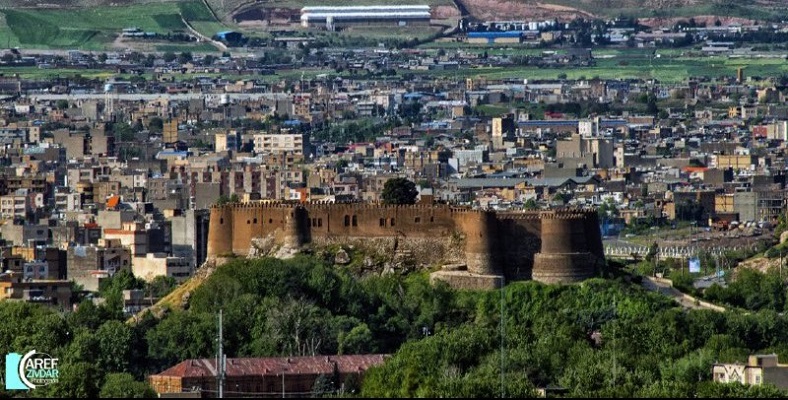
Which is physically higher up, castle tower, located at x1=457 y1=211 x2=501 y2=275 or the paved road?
castle tower, located at x1=457 y1=211 x2=501 y2=275

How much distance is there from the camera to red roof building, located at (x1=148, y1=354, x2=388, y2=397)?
171 feet

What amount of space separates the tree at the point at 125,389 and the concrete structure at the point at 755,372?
815 cm

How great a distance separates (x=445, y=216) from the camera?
219 feet

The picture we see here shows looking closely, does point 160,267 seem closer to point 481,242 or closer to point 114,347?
point 481,242

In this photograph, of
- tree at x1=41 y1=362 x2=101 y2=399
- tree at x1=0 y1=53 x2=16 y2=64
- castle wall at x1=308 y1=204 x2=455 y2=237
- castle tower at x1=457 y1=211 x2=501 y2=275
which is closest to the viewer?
tree at x1=41 y1=362 x2=101 y2=399

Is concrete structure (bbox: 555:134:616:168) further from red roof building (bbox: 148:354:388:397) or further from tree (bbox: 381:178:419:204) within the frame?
red roof building (bbox: 148:354:388:397)

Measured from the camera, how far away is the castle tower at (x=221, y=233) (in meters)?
67.4

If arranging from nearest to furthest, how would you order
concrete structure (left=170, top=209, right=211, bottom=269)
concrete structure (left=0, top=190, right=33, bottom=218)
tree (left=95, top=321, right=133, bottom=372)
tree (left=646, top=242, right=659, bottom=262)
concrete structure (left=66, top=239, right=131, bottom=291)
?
1. tree (left=95, top=321, right=133, bottom=372)
2. concrete structure (left=66, top=239, right=131, bottom=291)
3. concrete structure (left=170, top=209, right=211, bottom=269)
4. tree (left=646, top=242, right=659, bottom=262)
5. concrete structure (left=0, top=190, right=33, bottom=218)

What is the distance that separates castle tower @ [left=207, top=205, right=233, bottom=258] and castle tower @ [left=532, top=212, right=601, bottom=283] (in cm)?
564

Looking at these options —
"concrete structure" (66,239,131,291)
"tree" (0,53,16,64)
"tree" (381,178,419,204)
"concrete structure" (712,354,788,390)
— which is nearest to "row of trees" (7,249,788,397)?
"concrete structure" (712,354,788,390)

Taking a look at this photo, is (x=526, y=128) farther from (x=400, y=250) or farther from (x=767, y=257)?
(x=400, y=250)

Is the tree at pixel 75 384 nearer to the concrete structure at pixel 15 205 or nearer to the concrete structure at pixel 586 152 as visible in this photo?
the concrete structure at pixel 15 205

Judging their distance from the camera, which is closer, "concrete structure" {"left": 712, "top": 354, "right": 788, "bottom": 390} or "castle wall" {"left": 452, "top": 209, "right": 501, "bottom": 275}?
"concrete structure" {"left": 712, "top": 354, "right": 788, "bottom": 390}

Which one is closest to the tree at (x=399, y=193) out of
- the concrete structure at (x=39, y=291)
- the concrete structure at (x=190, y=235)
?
the concrete structure at (x=39, y=291)
